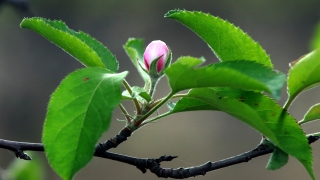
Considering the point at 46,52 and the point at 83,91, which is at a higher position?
the point at 46,52

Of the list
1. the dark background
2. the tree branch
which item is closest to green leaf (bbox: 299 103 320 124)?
the tree branch

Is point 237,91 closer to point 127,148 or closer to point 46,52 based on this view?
point 127,148

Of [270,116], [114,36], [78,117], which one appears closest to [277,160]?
[270,116]

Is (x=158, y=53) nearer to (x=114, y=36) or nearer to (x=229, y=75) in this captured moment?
(x=229, y=75)

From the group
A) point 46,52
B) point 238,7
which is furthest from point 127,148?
point 238,7

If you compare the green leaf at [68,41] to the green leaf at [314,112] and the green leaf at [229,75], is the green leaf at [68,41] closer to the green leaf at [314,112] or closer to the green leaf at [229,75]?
the green leaf at [229,75]

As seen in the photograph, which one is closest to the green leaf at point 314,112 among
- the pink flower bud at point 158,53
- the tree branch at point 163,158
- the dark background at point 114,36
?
the tree branch at point 163,158
